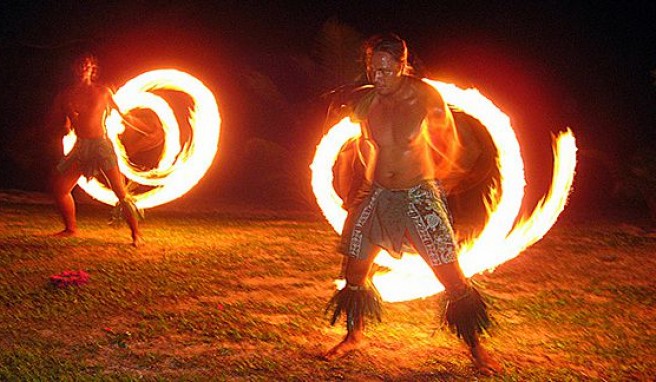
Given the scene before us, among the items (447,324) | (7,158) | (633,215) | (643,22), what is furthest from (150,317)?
(643,22)

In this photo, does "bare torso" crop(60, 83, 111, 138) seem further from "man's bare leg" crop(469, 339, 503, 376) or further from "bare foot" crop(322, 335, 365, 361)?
"man's bare leg" crop(469, 339, 503, 376)

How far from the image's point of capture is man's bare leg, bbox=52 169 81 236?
27.2 feet

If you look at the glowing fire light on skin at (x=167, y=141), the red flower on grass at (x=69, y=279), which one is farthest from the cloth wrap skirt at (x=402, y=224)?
the glowing fire light on skin at (x=167, y=141)

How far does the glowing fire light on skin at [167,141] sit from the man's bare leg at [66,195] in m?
0.44

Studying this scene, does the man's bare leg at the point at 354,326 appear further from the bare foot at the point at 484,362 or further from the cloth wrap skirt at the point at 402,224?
the bare foot at the point at 484,362

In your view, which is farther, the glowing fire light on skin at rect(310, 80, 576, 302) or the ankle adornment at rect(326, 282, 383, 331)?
the glowing fire light on skin at rect(310, 80, 576, 302)

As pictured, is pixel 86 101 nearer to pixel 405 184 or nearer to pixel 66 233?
pixel 66 233

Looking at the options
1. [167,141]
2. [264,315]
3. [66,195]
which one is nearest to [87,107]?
[66,195]

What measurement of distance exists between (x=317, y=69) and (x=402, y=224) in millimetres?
11369

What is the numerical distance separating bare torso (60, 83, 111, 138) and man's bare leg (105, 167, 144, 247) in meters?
0.43

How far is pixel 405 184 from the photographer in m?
4.45

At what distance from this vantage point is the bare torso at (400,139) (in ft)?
14.3

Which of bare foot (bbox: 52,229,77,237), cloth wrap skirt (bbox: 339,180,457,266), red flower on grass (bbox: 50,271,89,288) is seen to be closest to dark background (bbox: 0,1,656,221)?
bare foot (bbox: 52,229,77,237)

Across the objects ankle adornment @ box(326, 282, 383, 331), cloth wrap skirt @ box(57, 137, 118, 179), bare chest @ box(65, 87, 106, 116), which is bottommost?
ankle adornment @ box(326, 282, 383, 331)
